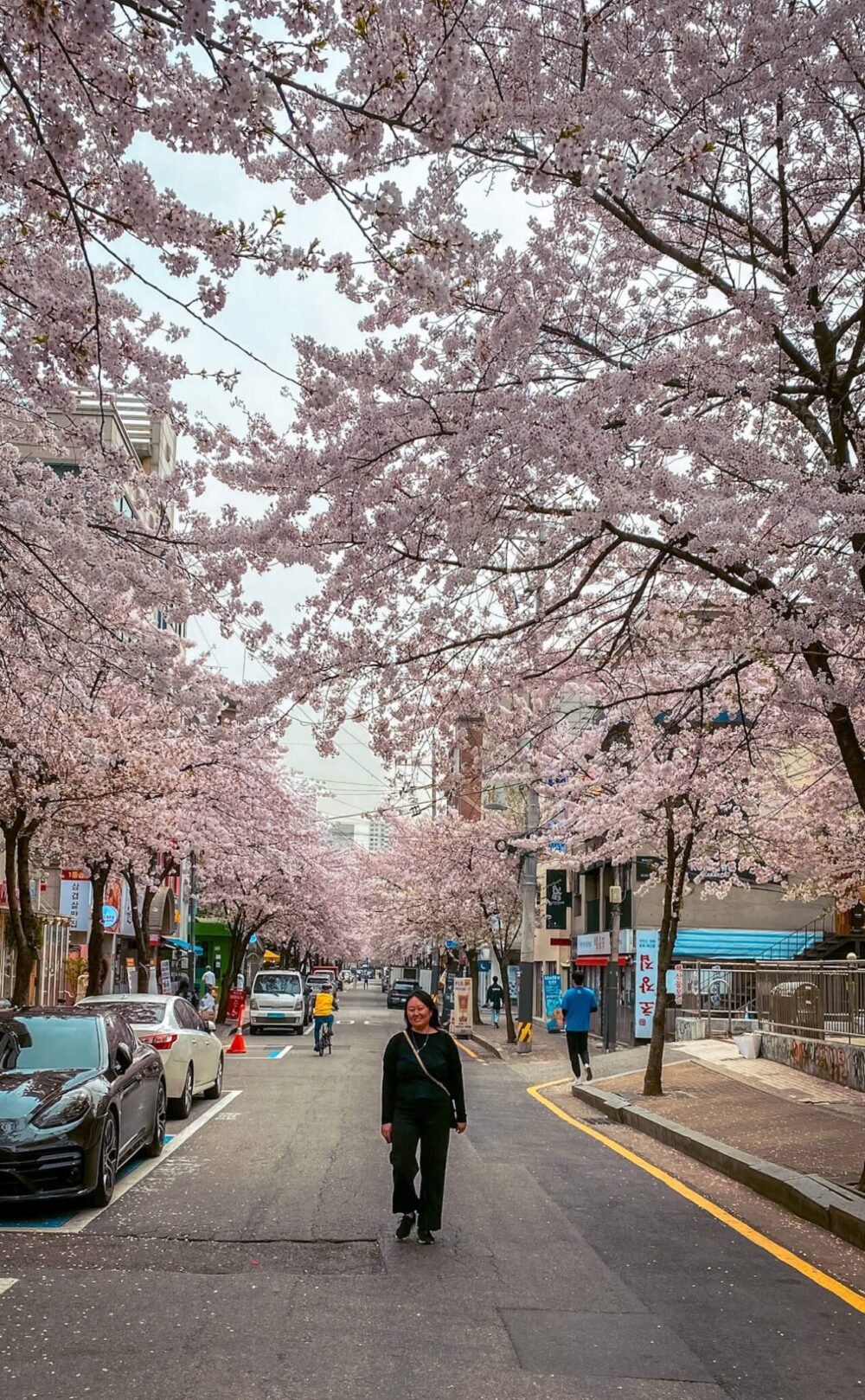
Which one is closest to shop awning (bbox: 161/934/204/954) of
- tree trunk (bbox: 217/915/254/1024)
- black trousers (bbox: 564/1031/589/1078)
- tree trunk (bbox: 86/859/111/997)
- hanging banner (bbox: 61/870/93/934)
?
tree trunk (bbox: 217/915/254/1024)

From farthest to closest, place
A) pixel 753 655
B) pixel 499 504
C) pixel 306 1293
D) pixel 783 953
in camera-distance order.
Answer: 1. pixel 783 953
2. pixel 753 655
3. pixel 499 504
4. pixel 306 1293

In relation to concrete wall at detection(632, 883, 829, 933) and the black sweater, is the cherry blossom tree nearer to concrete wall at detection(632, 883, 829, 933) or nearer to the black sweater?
concrete wall at detection(632, 883, 829, 933)

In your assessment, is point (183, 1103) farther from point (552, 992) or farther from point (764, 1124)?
point (552, 992)

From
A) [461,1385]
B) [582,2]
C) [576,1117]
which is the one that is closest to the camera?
[461,1385]

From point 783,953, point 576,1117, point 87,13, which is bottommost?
point 576,1117

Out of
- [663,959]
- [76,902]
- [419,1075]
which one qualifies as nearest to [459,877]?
[76,902]

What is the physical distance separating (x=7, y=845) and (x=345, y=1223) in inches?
432

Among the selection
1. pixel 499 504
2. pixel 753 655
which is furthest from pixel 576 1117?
pixel 499 504

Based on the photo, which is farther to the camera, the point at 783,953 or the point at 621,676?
the point at 783,953

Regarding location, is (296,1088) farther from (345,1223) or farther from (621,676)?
(345,1223)

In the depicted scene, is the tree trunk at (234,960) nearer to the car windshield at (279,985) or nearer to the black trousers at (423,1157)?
the car windshield at (279,985)

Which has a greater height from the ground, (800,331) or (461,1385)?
(800,331)

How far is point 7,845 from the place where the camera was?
61.9 feet

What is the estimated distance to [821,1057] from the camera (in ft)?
65.6
